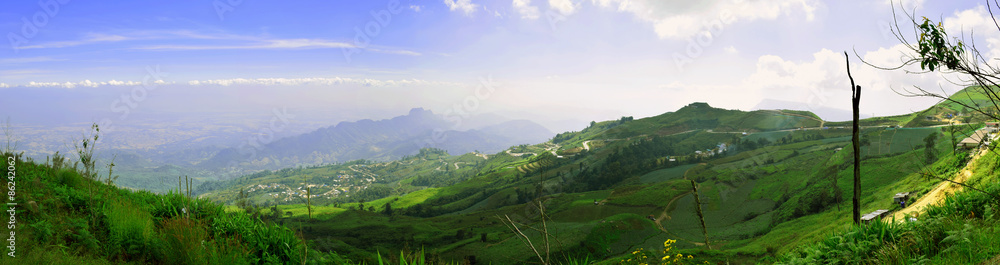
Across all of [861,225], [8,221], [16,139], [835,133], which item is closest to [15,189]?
[8,221]

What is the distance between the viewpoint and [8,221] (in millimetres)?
6020

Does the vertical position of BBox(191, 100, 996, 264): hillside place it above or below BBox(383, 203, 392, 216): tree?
above

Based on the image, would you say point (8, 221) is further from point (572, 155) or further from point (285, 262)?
point (572, 155)

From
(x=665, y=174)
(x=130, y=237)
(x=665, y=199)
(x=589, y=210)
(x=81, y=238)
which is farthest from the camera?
(x=665, y=174)

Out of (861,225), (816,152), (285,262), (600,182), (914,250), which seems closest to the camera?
(914,250)

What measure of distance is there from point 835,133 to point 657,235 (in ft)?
357

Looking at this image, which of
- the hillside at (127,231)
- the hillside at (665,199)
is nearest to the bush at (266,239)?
the hillside at (127,231)

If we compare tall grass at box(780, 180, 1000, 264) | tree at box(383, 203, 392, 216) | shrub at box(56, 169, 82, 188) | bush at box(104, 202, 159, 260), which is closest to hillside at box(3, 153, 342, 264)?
bush at box(104, 202, 159, 260)

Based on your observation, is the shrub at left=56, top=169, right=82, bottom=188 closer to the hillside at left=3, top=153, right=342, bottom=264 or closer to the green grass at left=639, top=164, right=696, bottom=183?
the hillside at left=3, top=153, right=342, bottom=264

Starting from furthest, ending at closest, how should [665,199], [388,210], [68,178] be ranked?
[388,210], [665,199], [68,178]

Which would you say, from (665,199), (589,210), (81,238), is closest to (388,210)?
(589,210)

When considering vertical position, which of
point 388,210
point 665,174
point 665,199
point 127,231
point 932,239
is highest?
point 127,231

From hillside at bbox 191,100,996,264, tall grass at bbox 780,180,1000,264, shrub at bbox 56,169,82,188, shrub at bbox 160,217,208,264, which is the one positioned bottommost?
hillside at bbox 191,100,996,264

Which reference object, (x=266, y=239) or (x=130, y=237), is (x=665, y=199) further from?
(x=130, y=237)
